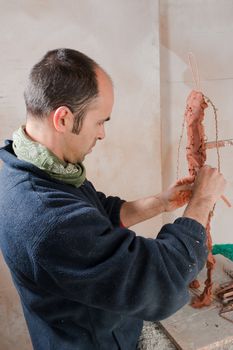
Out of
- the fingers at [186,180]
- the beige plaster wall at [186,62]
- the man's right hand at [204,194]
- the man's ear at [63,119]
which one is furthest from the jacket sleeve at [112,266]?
the beige plaster wall at [186,62]

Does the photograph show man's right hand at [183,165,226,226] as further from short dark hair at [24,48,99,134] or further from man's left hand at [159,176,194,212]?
short dark hair at [24,48,99,134]

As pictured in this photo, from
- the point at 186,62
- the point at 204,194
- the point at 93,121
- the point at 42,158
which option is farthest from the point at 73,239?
the point at 186,62

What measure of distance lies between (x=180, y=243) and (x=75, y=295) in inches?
12.3

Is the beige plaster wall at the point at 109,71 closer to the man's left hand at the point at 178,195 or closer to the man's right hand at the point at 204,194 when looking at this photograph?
the man's left hand at the point at 178,195

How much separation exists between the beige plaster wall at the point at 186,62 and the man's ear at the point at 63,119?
1.47 metres

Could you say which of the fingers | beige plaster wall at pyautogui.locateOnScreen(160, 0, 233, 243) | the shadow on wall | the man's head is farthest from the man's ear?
beige plaster wall at pyautogui.locateOnScreen(160, 0, 233, 243)

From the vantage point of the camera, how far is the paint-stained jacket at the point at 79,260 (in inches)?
31.7

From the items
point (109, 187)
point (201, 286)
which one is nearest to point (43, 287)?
point (201, 286)

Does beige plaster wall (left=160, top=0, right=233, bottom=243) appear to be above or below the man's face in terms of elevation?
above

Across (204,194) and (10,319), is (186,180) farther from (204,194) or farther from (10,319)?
(10,319)

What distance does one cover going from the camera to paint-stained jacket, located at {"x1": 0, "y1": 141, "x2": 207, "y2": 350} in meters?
0.80

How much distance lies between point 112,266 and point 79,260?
8 cm

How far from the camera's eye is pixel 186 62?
7.31ft

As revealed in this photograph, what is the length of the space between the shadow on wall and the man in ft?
3.44
